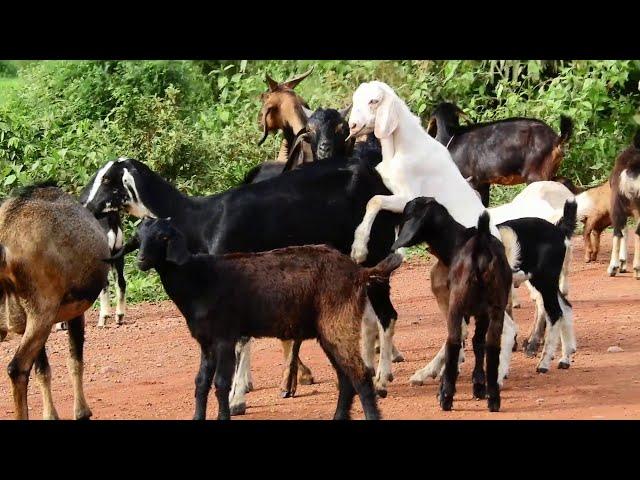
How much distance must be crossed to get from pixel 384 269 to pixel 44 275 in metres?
2.21

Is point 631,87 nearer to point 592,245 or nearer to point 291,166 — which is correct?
point 592,245

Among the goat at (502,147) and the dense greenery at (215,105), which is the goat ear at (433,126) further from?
the dense greenery at (215,105)

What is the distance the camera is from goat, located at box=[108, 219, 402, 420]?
7.78 m

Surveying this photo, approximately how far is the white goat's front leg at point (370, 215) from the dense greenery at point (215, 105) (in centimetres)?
556

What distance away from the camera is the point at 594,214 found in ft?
49.1

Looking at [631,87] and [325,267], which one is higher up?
[631,87]

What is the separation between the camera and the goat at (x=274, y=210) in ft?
31.2

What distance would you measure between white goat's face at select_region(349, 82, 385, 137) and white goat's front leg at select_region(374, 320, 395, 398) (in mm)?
1573

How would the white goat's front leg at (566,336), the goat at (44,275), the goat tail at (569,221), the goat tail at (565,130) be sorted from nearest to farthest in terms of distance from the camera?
the goat at (44,275)
the white goat's front leg at (566,336)
the goat tail at (569,221)
the goat tail at (565,130)

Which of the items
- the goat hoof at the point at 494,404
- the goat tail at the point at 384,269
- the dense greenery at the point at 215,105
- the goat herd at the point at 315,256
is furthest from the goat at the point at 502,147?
the goat tail at the point at 384,269

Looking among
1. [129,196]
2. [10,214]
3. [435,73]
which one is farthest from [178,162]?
[10,214]

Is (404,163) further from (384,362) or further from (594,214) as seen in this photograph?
(594,214)

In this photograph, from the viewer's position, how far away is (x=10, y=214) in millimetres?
8234

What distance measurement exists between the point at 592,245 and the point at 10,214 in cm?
886
